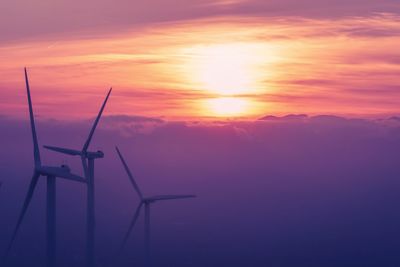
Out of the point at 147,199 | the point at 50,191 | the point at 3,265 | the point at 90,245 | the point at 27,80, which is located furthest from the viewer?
the point at 3,265

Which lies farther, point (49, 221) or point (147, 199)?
point (147, 199)

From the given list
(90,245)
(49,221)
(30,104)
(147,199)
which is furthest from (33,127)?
(147,199)

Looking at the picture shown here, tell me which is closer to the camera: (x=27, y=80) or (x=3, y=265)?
(x=27, y=80)

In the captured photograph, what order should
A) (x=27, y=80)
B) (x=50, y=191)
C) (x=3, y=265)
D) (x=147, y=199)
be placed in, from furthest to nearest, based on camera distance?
(x=3, y=265) → (x=147, y=199) → (x=50, y=191) → (x=27, y=80)

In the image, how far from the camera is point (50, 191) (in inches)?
3632

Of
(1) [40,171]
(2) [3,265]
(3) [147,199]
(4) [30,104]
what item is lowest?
(2) [3,265]

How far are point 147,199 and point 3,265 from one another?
9073 cm

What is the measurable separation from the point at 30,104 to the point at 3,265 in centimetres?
11470

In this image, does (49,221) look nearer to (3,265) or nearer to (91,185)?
(91,185)

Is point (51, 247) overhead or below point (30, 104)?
below

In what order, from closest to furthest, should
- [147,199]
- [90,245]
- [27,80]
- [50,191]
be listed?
[27,80] < [50,191] < [90,245] < [147,199]

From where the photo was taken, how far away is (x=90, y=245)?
322 feet

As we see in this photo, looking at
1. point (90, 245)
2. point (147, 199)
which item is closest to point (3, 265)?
point (147, 199)

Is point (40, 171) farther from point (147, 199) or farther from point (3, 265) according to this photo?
point (3, 265)
